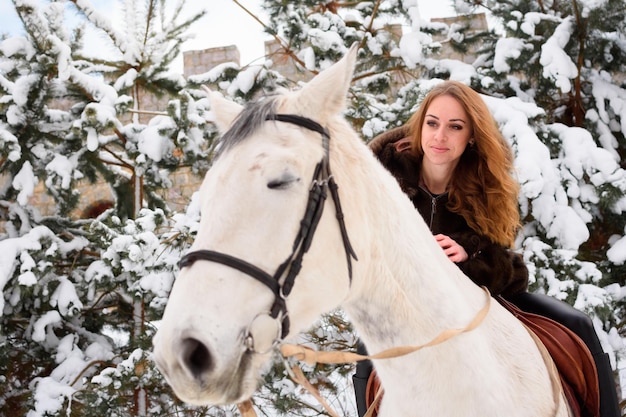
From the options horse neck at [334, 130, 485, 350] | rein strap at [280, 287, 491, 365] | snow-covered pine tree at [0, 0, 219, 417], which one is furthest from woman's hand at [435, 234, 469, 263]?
snow-covered pine tree at [0, 0, 219, 417]

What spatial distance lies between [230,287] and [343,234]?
1.25 ft

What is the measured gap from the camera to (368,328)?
5.35 ft

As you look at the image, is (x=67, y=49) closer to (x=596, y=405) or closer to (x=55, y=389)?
(x=55, y=389)

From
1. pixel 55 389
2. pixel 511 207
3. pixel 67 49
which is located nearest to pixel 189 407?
pixel 55 389

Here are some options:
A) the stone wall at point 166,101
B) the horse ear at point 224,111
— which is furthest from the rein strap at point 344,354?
the stone wall at point 166,101

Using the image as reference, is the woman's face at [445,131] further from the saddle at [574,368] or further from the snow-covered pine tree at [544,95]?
the snow-covered pine tree at [544,95]

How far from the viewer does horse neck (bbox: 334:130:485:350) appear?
1.57m

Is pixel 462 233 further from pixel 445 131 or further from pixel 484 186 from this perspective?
pixel 445 131

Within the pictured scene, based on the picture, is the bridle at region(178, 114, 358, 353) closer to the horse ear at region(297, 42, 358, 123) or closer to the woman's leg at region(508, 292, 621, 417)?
the horse ear at region(297, 42, 358, 123)

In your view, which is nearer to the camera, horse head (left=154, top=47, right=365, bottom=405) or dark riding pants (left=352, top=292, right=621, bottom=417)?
horse head (left=154, top=47, right=365, bottom=405)

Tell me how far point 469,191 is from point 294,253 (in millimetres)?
1258

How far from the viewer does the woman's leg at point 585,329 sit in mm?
2061

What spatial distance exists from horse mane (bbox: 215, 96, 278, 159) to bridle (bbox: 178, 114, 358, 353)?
31mm

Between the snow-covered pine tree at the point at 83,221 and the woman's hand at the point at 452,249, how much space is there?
298 cm
